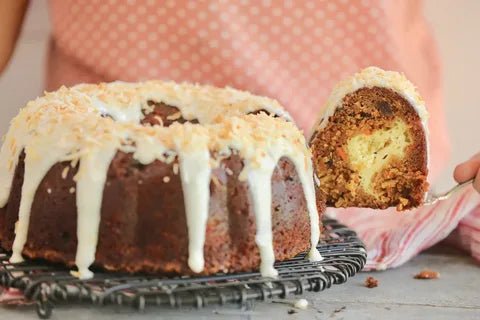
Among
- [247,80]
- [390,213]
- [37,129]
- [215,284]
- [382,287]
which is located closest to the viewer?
[215,284]

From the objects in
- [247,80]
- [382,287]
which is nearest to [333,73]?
[247,80]

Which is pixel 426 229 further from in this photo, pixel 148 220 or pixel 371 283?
pixel 148 220

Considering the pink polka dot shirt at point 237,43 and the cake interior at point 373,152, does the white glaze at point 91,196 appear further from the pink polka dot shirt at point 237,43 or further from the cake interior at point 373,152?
the pink polka dot shirt at point 237,43

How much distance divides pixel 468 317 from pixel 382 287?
0.18 metres

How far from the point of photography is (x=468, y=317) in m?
1.21

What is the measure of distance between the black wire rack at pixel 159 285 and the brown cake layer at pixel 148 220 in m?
0.02

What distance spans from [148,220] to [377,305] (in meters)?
0.38

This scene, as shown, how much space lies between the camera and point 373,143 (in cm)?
145

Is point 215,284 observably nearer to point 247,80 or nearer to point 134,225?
point 134,225

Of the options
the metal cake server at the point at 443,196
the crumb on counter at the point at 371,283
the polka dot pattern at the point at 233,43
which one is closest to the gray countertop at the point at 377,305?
the crumb on counter at the point at 371,283

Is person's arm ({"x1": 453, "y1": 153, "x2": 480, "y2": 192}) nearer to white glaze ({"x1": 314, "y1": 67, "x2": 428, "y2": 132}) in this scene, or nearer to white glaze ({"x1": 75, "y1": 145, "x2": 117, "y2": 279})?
white glaze ({"x1": 314, "y1": 67, "x2": 428, "y2": 132})

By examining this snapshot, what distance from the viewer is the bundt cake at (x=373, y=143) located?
4.67 feet

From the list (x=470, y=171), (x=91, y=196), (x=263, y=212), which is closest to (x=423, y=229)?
(x=470, y=171)

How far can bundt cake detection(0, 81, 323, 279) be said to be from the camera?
1.14 m
